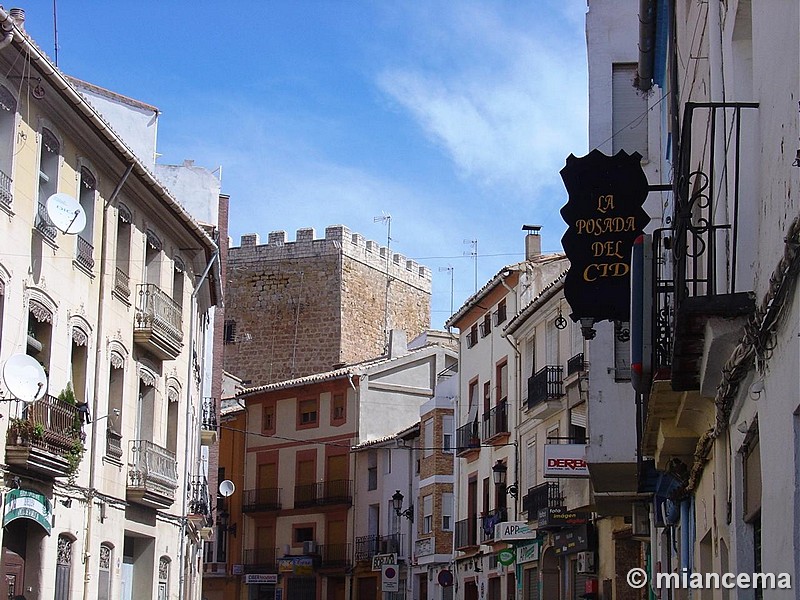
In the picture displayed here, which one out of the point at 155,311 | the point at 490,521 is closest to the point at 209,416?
the point at 490,521

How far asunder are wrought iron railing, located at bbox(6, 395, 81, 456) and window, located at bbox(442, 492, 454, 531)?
26.4 metres

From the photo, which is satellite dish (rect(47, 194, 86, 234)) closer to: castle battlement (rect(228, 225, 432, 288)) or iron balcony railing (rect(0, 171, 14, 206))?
iron balcony railing (rect(0, 171, 14, 206))

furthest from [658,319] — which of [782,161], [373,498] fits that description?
[373,498]

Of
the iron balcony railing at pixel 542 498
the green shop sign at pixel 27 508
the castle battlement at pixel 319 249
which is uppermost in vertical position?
the castle battlement at pixel 319 249

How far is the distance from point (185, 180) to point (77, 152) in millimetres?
13028

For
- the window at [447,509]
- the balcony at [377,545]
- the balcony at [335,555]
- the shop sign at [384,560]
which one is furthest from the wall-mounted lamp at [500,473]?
the balcony at [335,555]

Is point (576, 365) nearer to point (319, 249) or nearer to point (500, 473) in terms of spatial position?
point (500, 473)

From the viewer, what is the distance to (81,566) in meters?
20.9

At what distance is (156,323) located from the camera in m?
24.0

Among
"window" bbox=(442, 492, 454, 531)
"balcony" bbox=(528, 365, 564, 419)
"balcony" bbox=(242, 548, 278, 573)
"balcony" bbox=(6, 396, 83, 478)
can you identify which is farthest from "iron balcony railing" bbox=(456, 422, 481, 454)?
"balcony" bbox=(6, 396, 83, 478)

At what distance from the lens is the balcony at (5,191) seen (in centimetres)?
1739

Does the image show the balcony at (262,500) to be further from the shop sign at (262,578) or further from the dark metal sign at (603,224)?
the dark metal sign at (603,224)

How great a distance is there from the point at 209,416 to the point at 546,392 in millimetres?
8866

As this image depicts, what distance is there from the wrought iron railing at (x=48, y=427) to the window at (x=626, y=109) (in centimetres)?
878
